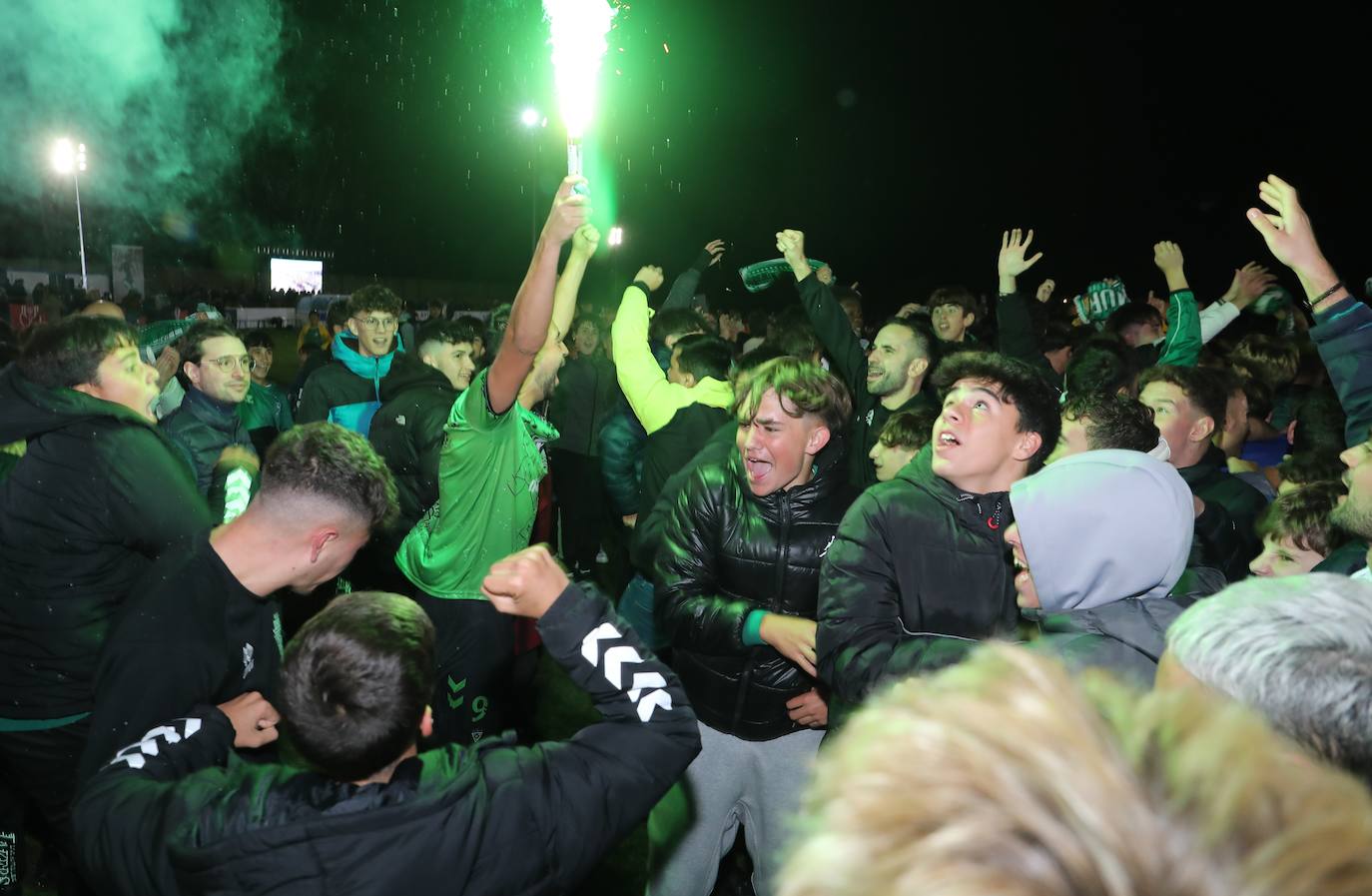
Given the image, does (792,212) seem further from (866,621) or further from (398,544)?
(866,621)

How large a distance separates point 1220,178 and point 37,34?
21.0 m

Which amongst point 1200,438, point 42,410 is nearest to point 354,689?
point 42,410

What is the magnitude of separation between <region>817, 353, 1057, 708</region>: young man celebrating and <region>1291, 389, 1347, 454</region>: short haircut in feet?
11.2

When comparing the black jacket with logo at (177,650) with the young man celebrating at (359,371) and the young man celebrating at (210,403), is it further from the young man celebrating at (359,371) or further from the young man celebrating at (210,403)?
the young man celebrating at (359,371)

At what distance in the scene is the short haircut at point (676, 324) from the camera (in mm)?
7027

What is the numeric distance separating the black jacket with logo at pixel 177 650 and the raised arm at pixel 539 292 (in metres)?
1.24

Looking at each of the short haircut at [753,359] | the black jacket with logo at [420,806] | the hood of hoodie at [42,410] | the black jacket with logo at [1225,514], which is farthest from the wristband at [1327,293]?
the hood of hoodie at [42,410]

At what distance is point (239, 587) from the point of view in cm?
261

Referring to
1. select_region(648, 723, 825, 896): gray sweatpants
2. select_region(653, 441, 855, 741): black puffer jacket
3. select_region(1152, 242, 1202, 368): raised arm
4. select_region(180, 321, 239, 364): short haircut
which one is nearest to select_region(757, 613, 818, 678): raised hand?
select_region(653, 441, 855, 741): black puffer jacket

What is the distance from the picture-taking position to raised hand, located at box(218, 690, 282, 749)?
2.47m

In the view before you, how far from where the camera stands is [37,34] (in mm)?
14867

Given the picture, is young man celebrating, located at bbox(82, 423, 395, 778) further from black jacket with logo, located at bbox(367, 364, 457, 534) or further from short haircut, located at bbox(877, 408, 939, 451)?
short haircut, located at bbox(877, 408, 939, 451)

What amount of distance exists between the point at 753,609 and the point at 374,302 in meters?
4.40

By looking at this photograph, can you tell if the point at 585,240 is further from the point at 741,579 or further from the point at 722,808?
the point at 722,808
